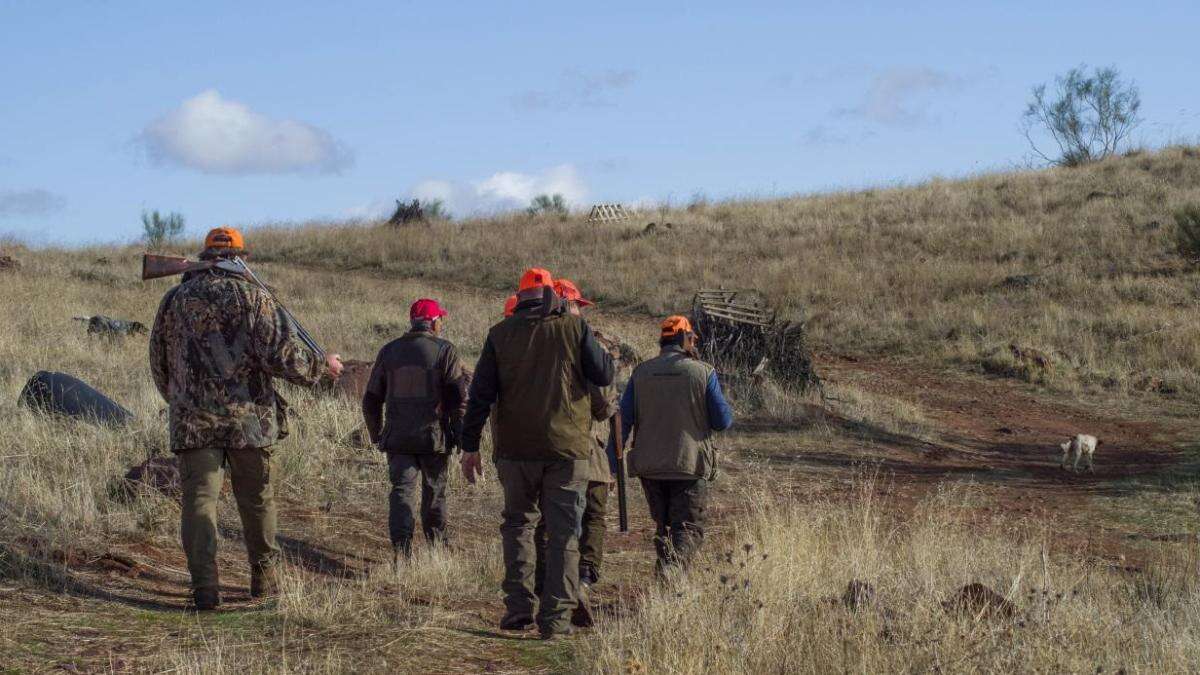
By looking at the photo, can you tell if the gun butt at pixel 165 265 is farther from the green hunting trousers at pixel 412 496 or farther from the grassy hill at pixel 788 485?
the green hunting trousers at pixel 412 496

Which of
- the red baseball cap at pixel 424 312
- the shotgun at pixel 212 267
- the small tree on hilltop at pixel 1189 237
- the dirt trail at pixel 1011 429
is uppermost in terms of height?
the small tree on hilltop at pixel 1189 237

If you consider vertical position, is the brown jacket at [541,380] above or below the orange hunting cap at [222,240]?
below

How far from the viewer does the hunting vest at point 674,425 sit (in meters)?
6.80

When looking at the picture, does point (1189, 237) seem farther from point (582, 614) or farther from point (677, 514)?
point (582, 614)

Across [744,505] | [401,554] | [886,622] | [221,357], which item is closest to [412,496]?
[401,554]

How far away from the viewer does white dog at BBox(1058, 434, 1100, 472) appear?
39.4 feet

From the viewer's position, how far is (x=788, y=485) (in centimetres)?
989

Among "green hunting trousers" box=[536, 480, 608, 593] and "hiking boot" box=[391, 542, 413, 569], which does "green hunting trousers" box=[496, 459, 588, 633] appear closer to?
"green hunting trousers" box=[536, 480, 608, 593]

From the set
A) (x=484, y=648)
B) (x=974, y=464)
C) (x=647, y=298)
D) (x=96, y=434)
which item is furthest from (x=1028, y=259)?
(x=484, y=648)

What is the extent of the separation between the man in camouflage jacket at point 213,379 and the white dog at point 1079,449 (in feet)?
27.5

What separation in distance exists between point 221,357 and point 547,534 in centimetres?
173

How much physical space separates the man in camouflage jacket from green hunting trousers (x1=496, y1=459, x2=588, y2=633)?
116 centimetres

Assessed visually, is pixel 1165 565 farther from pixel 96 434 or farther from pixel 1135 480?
pixel 96 434

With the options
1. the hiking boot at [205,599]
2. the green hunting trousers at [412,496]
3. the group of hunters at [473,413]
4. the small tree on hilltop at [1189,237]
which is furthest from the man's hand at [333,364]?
the small tree on hilltop at [1189,237]
